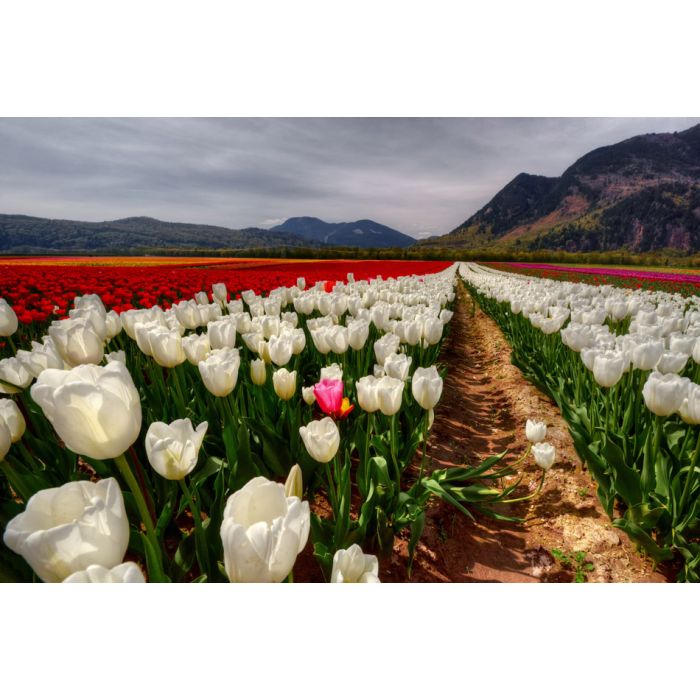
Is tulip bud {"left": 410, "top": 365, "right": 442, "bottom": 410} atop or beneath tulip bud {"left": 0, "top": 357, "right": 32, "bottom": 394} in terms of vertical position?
beneath

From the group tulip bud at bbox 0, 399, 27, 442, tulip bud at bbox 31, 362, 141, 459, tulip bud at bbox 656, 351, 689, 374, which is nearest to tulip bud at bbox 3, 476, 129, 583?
tulip bud at bbox 31, 362, 141, 459

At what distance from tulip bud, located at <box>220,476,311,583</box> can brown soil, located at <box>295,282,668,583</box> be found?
1.17m

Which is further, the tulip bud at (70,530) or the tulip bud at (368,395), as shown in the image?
the tulip bud at (368,395)

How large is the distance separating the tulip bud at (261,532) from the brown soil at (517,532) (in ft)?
3.85

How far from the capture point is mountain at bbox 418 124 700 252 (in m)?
75.1

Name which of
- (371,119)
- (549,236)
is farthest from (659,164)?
(371,119)

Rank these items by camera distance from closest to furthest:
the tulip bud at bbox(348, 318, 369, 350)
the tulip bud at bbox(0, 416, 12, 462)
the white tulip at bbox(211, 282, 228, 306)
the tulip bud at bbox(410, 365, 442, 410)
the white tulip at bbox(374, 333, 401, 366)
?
1. the tulip bud at bbox(0, 416, 12, 462)
2. the tulip bud at bbox(410, 365, 442, 410)
3. the white tulip at bbox(374, 333, 401, 366)
4. the tulip bud at bbox(348, 318, 369, 350)
5. the white tulip at bbox(211, 282, 228, 306)

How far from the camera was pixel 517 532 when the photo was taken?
7.87 ft

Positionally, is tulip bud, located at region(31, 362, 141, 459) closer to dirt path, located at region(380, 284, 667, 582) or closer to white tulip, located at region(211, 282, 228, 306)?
dirt path, located at region(380, 284, 667, 582)

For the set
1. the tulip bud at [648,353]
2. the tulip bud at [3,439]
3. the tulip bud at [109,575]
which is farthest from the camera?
the tulip bud at [648,353]

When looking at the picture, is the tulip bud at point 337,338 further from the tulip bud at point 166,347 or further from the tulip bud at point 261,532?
the tulip bud at point 261,532

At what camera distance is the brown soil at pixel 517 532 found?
6.75ft

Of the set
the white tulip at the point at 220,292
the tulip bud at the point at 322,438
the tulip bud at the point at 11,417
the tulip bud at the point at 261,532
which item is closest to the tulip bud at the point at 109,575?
the tulip bud at the point at 261,532

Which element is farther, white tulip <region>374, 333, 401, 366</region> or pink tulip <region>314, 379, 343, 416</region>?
white tulip <region>374, 333, 401, 366</region>
